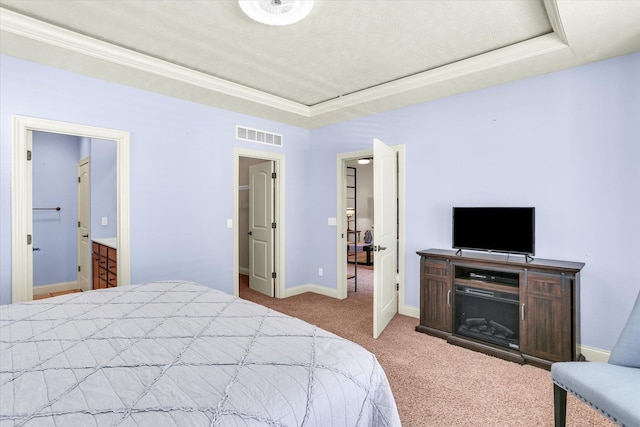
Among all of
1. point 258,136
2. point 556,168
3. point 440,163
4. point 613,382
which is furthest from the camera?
point 258,136

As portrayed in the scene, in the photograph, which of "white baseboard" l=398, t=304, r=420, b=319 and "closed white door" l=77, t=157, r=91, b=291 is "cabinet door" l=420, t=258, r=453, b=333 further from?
"closed white door" l=77, t=157, r=91, b=291

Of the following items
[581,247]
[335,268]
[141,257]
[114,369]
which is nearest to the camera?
[114,369]

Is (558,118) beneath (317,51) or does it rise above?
beneath

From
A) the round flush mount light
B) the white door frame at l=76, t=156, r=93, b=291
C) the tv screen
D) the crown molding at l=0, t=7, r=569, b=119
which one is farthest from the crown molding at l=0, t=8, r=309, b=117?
the tv screen

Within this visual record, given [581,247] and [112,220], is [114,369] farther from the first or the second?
[112,220]

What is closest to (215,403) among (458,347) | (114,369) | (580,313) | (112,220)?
(114,369)

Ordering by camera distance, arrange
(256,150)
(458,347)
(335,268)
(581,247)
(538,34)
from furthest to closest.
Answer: (335,268)
(256,150)
(458,347)
(581,247)
(538,34)

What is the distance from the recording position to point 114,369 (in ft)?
3.84

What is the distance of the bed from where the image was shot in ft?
3.12

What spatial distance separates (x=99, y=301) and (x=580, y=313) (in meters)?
3.73

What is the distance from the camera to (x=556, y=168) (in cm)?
284

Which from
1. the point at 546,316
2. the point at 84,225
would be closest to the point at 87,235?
the point at 84,225

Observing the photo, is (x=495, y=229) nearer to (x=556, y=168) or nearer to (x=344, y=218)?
(x=556, y=168)

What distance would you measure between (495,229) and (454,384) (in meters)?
1.46
